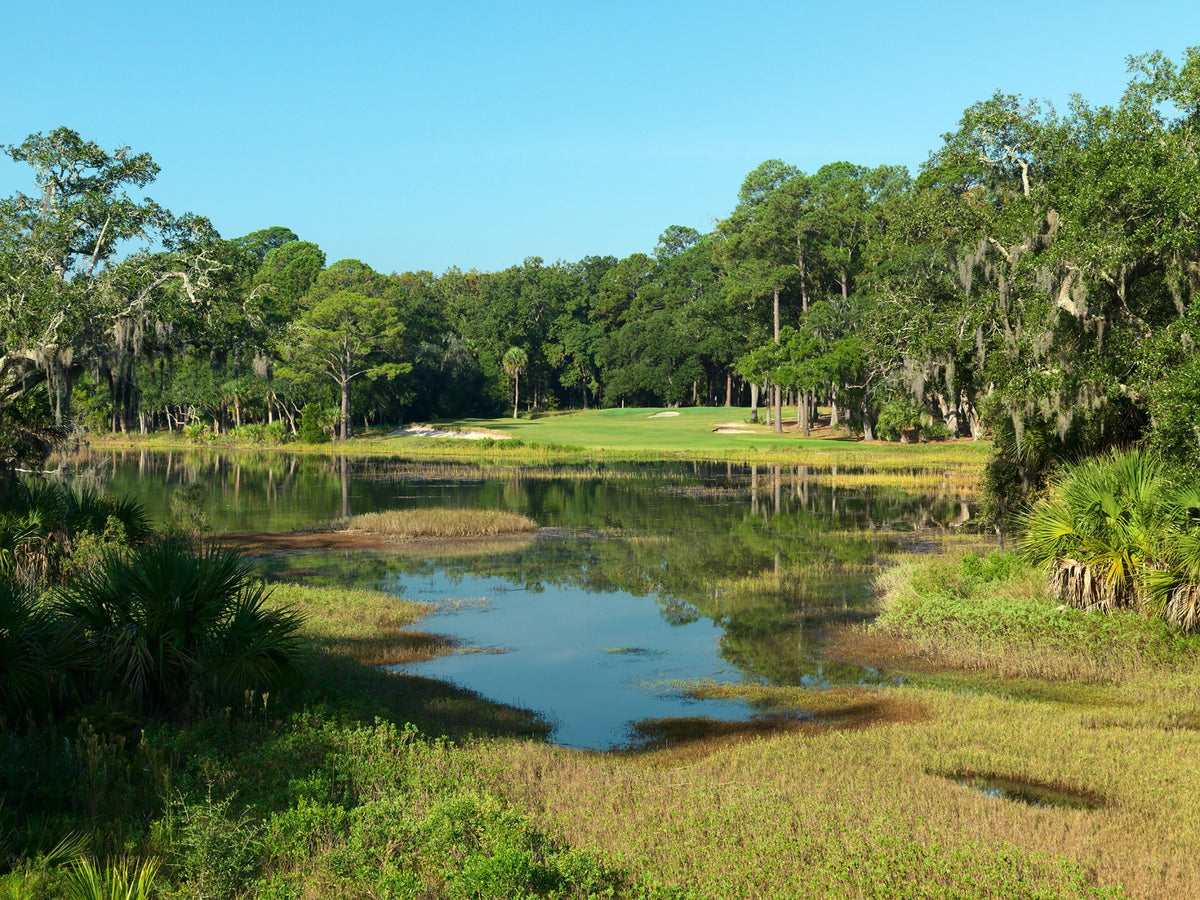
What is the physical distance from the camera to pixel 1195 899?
25.4 feet

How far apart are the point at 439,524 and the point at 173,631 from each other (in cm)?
2403

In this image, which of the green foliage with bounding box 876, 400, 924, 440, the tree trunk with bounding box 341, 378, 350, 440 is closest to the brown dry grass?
the green foliage with bounding box 876, 400, 924, 440

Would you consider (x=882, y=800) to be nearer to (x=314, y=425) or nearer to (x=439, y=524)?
(x=439, y=524)

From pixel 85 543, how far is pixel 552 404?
363 feet

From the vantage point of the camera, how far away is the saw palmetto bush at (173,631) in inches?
459

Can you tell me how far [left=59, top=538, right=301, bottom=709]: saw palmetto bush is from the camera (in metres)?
11.7

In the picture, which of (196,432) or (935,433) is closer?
(935,433)

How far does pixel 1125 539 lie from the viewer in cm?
1686

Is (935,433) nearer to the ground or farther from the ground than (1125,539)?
farther from the ground

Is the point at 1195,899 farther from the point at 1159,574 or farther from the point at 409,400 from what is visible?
the point at 409,400

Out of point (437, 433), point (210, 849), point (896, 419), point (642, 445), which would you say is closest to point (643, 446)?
point (642, 445)

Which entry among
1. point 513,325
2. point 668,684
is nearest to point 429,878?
point 668,684

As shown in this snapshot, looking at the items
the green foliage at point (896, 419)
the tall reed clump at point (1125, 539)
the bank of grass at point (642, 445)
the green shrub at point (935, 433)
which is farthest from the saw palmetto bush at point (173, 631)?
the green shrub at point (935, 433)

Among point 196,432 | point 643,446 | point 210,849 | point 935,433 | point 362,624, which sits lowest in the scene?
point 362,624
